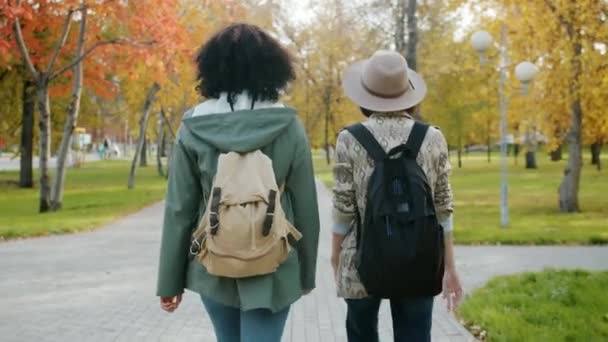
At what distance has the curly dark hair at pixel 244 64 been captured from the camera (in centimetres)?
311

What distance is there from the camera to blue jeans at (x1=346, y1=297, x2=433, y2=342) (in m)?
3.37

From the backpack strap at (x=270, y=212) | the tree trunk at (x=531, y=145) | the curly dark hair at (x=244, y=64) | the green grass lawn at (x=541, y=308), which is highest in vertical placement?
the tree trunk at (x=531, y=145)

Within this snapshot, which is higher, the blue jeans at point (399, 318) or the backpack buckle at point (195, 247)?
the backpack buckle at point (195, 247)

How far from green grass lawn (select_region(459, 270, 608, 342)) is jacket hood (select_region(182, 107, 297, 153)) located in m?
3.22

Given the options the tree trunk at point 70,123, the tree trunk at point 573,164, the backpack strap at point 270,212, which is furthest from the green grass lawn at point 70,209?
the backpack strap at point 270,212

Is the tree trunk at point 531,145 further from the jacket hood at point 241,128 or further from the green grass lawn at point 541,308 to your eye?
the jacket hood at point 241,128

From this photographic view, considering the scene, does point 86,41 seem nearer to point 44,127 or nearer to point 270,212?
point 44,127

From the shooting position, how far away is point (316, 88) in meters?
50.8

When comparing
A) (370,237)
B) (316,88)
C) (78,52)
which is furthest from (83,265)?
(316,88)

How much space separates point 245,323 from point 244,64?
3.27 ft

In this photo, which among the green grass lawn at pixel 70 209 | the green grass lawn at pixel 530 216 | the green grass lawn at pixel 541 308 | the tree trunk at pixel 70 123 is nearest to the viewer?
the green grass lawn at pixel 541 308

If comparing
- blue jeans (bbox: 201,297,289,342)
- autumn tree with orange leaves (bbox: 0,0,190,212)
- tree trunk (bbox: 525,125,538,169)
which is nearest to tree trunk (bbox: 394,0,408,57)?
autumn tree with orange leaves (bbox: 0,0,190,212)

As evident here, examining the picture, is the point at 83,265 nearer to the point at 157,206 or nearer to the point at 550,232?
the point at 550,232

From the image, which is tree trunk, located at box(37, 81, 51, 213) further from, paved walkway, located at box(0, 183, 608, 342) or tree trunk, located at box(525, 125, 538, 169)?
tree trunk, located at box(525, 125, 538, 169)
